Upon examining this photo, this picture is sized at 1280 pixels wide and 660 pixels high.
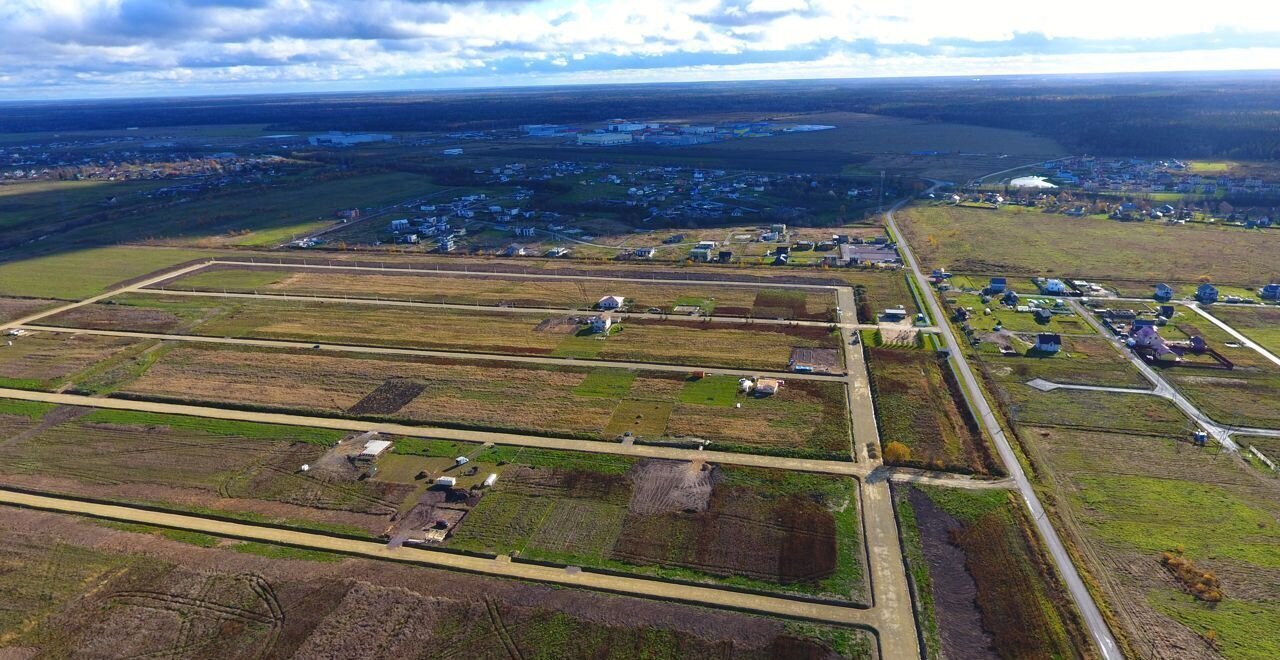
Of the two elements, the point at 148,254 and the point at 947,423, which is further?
the point at 148,254

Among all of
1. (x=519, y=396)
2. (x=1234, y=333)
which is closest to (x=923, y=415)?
(x=519, y=396)

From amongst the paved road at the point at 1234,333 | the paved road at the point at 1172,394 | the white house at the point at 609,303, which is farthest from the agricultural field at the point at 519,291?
the paved road at the point at 1234,333

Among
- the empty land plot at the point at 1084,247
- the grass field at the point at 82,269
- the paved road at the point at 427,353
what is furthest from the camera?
the empty land plot at the point at 1084,247

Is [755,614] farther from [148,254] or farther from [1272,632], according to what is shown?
[148,254]

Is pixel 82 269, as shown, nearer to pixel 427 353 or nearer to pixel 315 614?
pixel 427 353

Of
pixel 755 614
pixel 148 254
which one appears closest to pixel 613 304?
pixel 755 614

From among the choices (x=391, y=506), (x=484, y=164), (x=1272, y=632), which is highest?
(x=484, y=164)

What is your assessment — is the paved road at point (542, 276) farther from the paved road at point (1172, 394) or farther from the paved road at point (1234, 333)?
the paved road at point (1234, 333)
